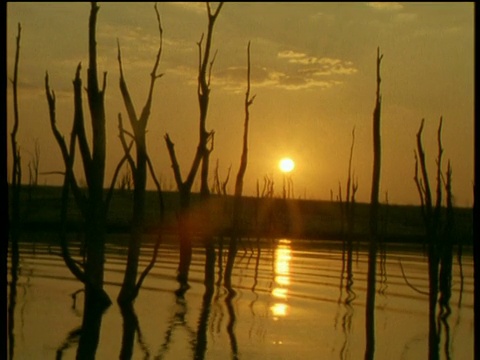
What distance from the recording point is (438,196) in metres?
10.1

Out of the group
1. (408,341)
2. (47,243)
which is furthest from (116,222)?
(408,341)

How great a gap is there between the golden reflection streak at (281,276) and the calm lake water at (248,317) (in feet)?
0.12

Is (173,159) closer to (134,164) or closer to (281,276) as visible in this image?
(134,164)

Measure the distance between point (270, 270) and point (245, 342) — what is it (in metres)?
10.2

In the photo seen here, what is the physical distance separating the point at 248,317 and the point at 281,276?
21.7ft

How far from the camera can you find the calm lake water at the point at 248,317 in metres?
9.26

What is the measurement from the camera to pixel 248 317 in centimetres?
1177

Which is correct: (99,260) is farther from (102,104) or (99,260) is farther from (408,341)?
(408,341)

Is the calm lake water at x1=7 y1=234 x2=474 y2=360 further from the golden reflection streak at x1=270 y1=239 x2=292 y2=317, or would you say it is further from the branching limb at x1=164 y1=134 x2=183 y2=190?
the branching limb at x1=164 y1=134 x2=183 y2=190

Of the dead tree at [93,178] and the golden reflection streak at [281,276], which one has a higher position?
the dead tree at [93,178]

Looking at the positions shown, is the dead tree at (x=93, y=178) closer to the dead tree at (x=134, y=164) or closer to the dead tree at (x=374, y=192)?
Result: the dead tree at (x=134, y=164)

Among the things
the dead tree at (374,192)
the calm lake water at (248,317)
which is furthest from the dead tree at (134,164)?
the dead tree at (374,192)

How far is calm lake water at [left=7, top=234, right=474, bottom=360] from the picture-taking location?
926 centimetres

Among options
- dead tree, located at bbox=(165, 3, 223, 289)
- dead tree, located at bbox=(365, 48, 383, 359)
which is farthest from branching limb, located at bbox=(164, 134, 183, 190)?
dead tree, located at bbox=(365, 48, 383, 359)
